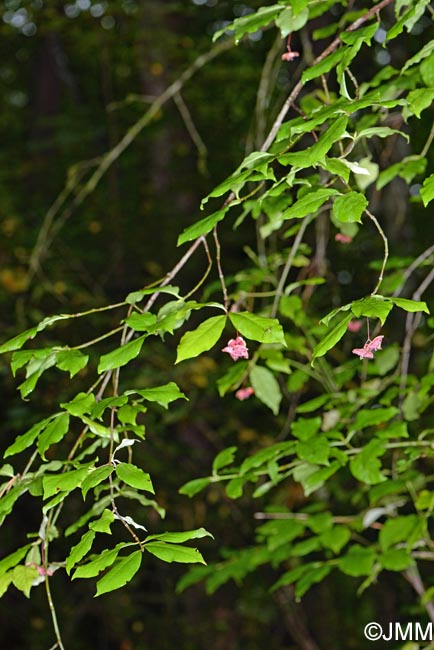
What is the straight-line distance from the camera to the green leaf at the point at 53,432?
0.98 meters

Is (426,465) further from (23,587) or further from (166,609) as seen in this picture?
(23,587)

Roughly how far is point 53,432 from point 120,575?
22cm

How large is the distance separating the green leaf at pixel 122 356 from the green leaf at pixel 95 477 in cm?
12

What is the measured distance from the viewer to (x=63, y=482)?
0.91m

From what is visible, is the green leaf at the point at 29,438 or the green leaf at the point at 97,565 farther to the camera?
the green leaf at the point at 29,438

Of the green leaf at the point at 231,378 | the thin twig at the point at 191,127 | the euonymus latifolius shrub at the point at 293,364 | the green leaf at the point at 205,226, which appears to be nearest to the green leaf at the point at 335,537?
the euonymus latifolius shrub at the point at 293,364

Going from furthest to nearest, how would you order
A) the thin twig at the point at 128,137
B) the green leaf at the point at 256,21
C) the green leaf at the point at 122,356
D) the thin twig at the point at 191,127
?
the thin twig at the point at 191,127, the thin twig at the point at 128,137, the green leaf at the point at 256,21, the green leaf at the point at 122,356

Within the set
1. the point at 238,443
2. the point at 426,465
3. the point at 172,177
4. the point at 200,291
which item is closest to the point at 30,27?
the point at 172,177

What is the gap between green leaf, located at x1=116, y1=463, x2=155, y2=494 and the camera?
2.86 ft

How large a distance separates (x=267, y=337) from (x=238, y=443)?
259 cm

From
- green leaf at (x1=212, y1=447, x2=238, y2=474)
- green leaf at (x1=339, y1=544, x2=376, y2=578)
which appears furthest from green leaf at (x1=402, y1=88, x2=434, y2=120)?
green leaf at (x1=339, y1=544, x2=376, y2=578)

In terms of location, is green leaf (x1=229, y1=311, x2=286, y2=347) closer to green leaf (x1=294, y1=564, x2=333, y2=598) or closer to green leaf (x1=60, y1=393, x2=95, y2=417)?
green leaf (x1=60, y1=393, x2=95, y2=417)

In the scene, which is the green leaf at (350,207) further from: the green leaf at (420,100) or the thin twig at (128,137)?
the thin twig at (128,137)

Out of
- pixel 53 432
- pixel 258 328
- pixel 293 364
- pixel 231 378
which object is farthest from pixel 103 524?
pixel 293 364
